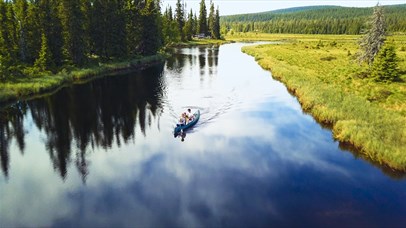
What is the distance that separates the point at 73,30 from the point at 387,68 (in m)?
53.4

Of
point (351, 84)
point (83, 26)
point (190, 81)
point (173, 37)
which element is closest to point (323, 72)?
point (351, 84)

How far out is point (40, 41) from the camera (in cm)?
5894

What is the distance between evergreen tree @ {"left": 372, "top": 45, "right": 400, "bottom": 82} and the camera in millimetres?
49000

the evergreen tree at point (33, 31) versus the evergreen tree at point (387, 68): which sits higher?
the evergreen tree at point (33, 31)

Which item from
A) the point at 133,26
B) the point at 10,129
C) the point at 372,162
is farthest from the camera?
the point at 133,26

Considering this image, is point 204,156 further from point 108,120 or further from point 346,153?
point 108,120

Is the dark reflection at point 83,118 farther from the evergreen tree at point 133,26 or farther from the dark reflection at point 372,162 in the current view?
the evergreen tree at point 133,26

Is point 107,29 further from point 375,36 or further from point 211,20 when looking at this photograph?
point 211,20

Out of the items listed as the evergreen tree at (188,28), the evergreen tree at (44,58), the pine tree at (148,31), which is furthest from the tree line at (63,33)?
the evergreen tree at (188,28)

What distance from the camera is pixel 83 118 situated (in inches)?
1484

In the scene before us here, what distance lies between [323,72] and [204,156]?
133ft

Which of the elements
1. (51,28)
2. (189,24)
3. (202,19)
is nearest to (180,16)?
(189,24)

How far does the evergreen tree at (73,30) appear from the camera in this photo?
60438 mm

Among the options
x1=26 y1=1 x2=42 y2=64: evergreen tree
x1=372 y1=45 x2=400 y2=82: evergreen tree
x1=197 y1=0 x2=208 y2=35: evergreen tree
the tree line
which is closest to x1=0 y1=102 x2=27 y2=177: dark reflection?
the tree line
